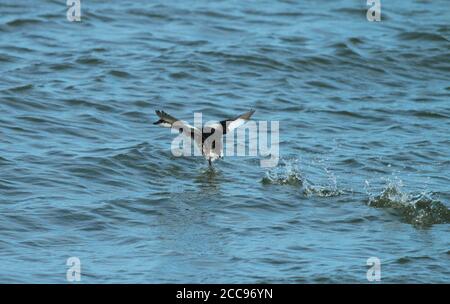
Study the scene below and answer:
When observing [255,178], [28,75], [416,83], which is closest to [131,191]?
[255,178]

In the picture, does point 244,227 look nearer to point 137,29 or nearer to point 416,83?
point 416,83

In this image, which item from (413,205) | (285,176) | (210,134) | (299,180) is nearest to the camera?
(413,205)

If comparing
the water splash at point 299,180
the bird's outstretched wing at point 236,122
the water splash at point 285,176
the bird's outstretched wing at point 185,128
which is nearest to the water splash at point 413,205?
the water splash at point 299,180

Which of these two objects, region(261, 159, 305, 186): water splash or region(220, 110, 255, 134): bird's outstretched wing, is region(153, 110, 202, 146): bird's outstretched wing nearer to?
region(220, 110, 255, 134): bird's outstretched wing

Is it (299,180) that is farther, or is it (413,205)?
(299,180)

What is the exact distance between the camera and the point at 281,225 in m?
10.6

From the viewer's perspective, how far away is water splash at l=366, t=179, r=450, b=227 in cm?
1078

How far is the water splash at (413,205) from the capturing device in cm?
1078

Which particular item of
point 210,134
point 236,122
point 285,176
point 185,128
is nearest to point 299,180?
point 285,176

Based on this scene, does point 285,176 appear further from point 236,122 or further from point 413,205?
point 413,205

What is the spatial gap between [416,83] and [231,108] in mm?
3756

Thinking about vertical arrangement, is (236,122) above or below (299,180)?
above

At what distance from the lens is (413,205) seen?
11094mm
